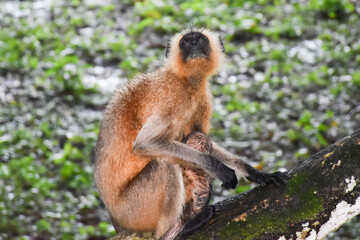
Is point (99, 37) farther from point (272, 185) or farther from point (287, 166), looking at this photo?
point (272, 185)

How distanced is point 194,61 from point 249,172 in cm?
121

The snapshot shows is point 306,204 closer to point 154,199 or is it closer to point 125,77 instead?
point 154,199

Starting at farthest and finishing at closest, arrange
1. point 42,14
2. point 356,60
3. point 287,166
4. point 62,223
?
point 42,14, point 356,60, point 287,166, point 62,223

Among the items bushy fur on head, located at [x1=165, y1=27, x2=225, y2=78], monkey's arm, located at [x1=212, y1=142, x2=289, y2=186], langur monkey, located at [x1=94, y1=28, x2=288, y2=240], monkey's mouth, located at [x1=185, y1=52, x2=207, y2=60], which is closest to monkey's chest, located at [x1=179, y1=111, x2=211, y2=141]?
langur monkey, located at [x1=94, y1=28, x2=288, y2=240]

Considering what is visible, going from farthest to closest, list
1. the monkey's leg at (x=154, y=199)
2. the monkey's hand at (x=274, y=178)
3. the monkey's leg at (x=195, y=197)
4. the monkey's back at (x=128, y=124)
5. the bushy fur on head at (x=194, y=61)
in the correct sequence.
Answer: the bushy fur on head at (x=194, y=61)
the monkey's back at (x=128, y=124)
the monkey's leg at (x=154, y=199)
the monkey's leg at (x=195, y=197)
the monkey's hand at (x=274, y=178)

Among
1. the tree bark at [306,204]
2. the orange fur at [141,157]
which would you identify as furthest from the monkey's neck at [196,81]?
the tree bark at [306,204]

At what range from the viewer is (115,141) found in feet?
16.5

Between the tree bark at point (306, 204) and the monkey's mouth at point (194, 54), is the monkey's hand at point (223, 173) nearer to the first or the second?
the tree bark at point (306, 204)

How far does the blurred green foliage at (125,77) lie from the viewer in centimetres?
830

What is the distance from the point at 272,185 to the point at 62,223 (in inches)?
159

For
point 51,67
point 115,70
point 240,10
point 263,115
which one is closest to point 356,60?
point 263,115

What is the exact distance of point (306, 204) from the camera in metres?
4.21

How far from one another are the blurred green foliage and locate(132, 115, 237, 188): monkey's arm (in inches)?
106

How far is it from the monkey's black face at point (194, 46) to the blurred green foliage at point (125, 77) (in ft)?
5.17
